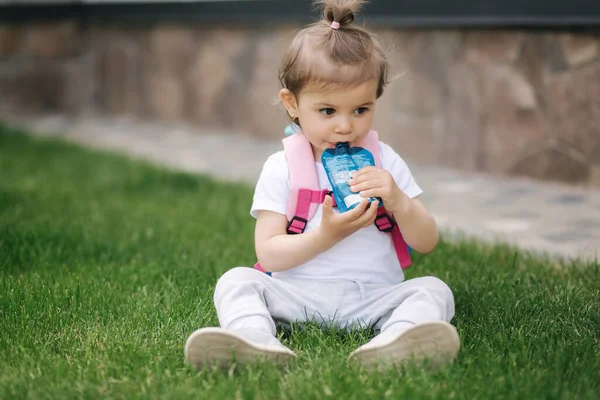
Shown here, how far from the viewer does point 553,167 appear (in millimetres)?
4223

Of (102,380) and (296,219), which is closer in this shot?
(102,380)

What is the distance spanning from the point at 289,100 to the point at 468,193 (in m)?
2.10

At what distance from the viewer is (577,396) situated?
1.77 meters

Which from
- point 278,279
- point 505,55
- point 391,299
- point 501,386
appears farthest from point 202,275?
point 505,55

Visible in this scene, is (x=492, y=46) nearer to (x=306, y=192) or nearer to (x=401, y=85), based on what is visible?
(x=401, y=85)

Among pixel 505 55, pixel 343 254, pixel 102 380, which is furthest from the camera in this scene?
pixel 505 55

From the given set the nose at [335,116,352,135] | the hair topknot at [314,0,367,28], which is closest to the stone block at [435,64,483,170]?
the hair topknot at [314,0,367,28]

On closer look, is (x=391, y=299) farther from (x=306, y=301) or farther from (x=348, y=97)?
(x=348, y=97)

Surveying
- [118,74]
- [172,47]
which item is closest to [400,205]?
[172,47]

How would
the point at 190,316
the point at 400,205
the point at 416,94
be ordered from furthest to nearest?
1. the point at 416,94
2. the point at 190,316
3. the point at 400,205

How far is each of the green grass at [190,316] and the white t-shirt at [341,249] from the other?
7.5 inches

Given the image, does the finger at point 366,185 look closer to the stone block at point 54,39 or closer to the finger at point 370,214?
the finger at point 370,214

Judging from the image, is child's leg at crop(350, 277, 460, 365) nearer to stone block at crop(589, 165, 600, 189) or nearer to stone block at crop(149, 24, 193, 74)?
stone block at crop(589, 165, 600, 189)

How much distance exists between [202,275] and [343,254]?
73 cm
